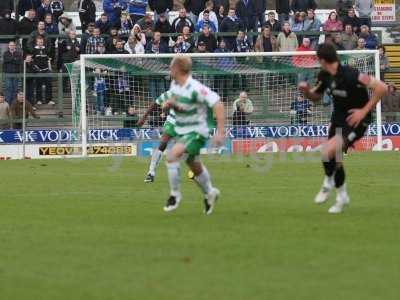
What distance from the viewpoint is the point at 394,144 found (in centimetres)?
3400

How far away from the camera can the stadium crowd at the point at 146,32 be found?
3431 centimetres

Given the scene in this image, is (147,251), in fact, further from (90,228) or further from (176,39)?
(176,39)

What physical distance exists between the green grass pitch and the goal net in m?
11.2

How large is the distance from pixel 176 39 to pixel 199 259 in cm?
2525

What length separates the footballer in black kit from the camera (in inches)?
573

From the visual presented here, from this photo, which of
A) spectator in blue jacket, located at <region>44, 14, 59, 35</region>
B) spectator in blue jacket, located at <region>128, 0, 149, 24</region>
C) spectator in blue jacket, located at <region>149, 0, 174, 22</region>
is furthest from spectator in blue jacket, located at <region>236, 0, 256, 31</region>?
spectator in blue jacket, located at <region>44, 14, 59, 35</region>

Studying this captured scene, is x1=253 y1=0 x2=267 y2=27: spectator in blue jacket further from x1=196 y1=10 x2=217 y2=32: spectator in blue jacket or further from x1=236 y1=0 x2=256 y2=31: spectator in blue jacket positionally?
x1=196 y1=10 x2=217 y2=32: spectator in blue jacket

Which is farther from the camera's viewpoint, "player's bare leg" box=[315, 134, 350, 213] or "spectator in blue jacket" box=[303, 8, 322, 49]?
"spectator in blue jacket" box=[303, 8, 322, 49]

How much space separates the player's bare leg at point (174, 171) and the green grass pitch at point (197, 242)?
0.14 m

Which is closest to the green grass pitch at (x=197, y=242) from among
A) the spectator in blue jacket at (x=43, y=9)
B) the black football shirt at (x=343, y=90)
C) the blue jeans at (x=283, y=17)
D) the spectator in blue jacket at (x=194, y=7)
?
the black football shirt at (x=343, y=90)

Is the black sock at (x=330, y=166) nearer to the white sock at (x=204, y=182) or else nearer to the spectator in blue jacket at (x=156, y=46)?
the white sock at (x=204, y=182)

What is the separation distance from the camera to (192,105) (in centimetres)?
1482

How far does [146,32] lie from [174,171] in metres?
20.8

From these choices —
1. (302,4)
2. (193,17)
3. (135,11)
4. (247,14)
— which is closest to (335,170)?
(135,11)
